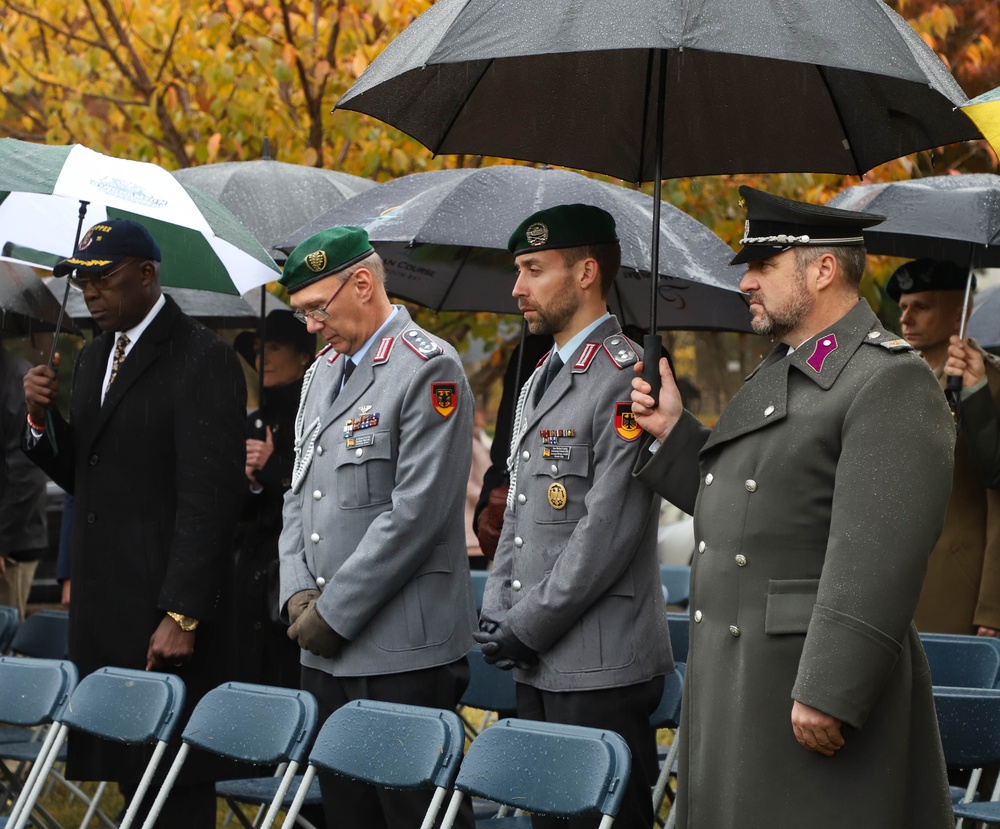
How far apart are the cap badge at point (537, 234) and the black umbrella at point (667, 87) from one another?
13.5 inches

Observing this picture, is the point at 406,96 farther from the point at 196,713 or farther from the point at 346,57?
the point at 346,57

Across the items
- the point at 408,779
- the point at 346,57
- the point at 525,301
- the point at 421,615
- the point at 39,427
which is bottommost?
the point at 408,779

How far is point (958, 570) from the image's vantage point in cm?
539

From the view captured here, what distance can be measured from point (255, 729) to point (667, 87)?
2.03 metres

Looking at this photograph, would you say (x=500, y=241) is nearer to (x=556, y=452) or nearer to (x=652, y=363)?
(x=556, y=452)

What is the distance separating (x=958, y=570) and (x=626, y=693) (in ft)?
6.54

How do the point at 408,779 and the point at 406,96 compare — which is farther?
the point at 406,96

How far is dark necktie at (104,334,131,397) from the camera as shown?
15.7 ft

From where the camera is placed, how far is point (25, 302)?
6.38 metres

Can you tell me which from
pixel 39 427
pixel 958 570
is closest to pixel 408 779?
pixel 39 427

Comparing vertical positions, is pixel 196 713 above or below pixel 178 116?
below

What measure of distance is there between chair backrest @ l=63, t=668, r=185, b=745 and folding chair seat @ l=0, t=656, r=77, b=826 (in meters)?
0.08

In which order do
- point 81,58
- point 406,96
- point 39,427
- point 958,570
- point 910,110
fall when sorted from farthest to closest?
point 81,58
point 958,570
point 39,427
point 406,96
point 910,110

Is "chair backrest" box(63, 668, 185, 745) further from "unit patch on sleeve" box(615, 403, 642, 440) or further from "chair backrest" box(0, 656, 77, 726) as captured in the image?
"unit patch on sleeve" box(615, 403, 642, 440)
